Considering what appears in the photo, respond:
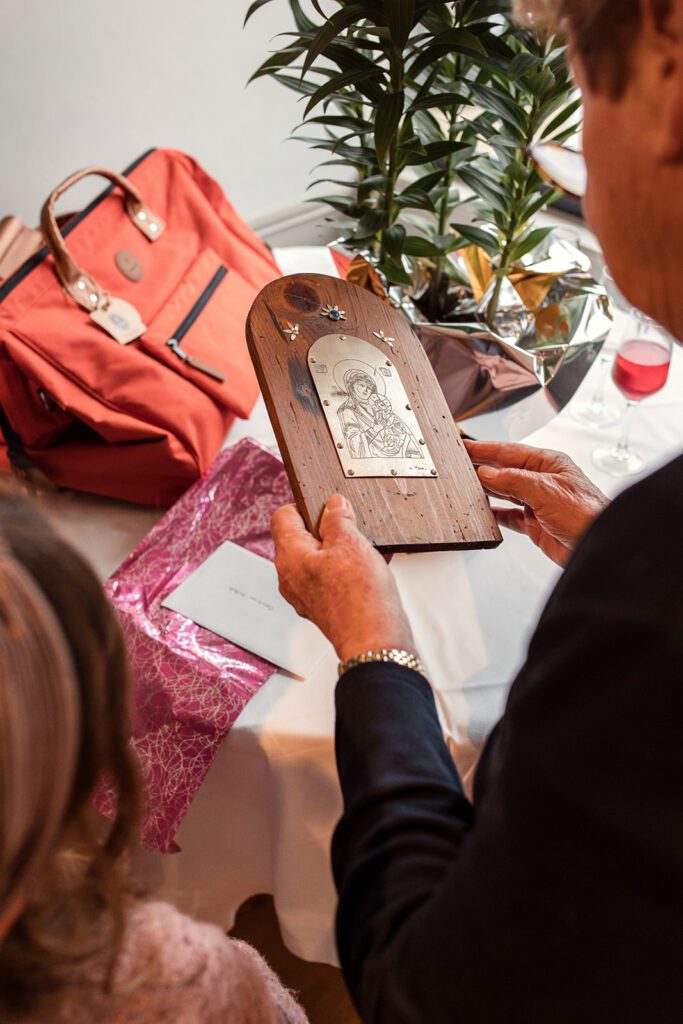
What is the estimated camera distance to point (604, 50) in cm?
51

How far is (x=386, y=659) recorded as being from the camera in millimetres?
699

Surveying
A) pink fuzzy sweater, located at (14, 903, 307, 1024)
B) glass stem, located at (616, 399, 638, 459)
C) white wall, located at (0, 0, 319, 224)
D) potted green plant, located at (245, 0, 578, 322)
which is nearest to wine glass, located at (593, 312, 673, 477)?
glass stem, located at (616, 399, 638, 459)

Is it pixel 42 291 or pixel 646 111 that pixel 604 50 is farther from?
pixel 42 291

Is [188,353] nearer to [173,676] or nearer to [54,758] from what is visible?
[173,676]

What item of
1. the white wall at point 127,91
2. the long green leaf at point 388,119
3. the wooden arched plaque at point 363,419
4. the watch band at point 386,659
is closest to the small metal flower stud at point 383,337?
the wooden arched plaque at point 363,419

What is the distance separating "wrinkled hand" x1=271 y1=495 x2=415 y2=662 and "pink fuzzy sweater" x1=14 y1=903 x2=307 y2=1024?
0.80ft

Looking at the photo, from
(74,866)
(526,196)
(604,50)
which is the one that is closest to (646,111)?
(604,50)

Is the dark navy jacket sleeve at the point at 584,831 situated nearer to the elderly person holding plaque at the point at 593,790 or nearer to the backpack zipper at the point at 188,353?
the elderly person holding plaque at the point at 593,790

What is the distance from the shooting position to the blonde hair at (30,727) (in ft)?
1.50

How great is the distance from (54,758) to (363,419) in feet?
1.86

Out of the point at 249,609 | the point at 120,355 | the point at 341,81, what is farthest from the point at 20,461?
the point at 341,81

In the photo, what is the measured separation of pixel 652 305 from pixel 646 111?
4.9 inches

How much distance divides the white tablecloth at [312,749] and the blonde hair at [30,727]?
16.7 inches
